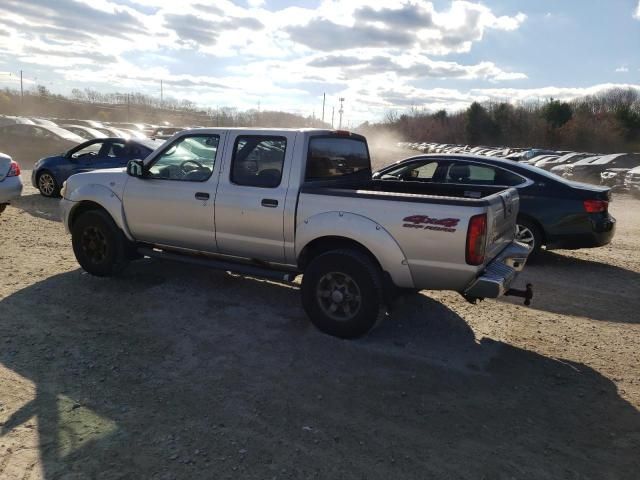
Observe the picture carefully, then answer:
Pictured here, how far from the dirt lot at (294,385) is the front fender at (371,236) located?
735mm

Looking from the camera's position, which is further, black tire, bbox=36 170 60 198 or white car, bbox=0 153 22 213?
black tire, bbox=36 170 60 198

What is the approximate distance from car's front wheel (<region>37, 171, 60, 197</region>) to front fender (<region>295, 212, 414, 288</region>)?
9221 mm

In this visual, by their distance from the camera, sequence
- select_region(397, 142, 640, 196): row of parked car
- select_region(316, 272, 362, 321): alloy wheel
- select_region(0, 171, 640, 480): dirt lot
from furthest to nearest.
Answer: select_region(397, 142, 640, 196): row of parked car, select_region(316, 272, 362, 321): alloy wheel, select_region(0, 171, 640, 480): dirt lot

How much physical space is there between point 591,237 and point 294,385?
17.0ft

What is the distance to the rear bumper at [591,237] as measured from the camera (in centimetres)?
694

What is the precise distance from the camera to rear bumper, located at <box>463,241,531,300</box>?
4.03 meters

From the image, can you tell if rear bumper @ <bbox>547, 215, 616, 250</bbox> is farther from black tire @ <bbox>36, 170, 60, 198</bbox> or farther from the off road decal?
black tire @ <bbox>36, 170, 60, 198</bbox>

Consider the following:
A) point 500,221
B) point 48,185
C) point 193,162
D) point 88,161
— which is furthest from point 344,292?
point 48,185

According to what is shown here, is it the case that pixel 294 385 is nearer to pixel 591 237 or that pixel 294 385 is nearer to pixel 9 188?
pixel 591 237

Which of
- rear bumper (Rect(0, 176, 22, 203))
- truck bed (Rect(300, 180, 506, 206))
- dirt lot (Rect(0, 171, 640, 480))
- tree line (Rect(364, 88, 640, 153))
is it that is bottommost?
dirt lot (Rect(0, 171, 640, 480))

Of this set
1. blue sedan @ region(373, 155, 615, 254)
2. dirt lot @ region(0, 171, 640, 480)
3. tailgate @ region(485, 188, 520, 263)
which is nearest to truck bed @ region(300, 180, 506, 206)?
tailgate @ region(485, 188, 520, 263)

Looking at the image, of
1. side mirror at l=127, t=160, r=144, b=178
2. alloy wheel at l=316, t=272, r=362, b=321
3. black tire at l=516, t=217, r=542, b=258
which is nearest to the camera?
alloy wheel at l=316, t=272, r=362, b=321

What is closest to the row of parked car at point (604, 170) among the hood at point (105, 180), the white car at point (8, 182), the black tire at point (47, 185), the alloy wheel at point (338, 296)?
the black tire at point (47, 185)

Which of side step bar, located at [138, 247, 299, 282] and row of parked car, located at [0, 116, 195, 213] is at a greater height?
row of parked car, located at [0, 116, 195, 213]
